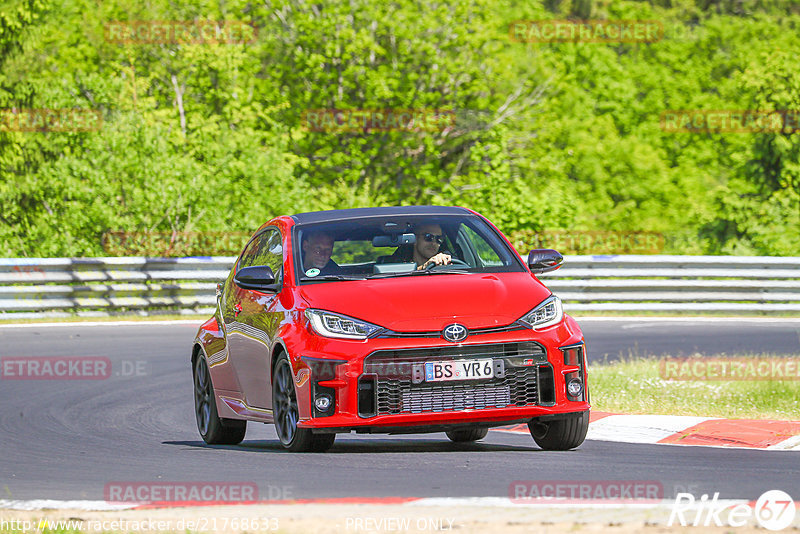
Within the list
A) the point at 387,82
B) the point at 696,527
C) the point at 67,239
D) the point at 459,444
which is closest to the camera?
the point at 696,527

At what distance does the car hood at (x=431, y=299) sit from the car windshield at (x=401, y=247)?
29cm

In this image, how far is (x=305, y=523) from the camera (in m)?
5.90

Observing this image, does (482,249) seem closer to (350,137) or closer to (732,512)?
(732,512)

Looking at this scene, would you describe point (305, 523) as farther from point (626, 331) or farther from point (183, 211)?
point (183, 211)

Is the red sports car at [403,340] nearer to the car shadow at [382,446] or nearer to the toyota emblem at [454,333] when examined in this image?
the toyota emblem at [454,333]

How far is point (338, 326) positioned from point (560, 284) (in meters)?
14.6

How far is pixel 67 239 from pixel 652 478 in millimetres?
19685

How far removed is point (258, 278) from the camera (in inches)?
344

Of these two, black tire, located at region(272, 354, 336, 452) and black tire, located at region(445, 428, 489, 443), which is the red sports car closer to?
black tire, located at region(272, 354, 336, 452)

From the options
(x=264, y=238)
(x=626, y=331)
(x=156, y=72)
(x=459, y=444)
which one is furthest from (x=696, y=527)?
(x=156, y=72)

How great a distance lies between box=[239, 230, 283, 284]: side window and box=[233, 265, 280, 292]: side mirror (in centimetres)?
7

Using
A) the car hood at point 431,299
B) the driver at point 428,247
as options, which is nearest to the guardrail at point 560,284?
the driver at point 428,247

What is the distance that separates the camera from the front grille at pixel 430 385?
786 centimetres

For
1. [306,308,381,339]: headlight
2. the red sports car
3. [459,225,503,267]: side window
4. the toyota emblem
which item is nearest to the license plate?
the red sports car
